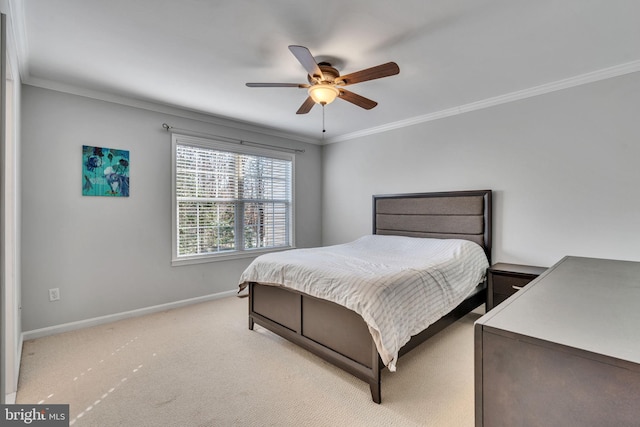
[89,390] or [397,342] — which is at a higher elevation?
[397,342]

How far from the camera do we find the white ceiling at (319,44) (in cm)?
183

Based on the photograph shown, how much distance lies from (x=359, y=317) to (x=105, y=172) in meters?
3.08

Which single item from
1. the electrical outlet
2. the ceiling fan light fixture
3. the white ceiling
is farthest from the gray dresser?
the electrical outlet

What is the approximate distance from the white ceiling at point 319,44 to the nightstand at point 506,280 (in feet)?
6.12

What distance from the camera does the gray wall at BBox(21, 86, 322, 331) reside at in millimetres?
2770

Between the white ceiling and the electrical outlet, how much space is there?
6.57 feet

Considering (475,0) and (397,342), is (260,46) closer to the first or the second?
(475,0)

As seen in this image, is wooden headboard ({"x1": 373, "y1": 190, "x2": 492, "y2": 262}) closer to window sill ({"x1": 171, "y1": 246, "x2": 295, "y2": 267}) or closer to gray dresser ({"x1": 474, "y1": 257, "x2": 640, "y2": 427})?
window sill ({"x1": 171, "y1": 246, "x2": 295, "y2": 267})

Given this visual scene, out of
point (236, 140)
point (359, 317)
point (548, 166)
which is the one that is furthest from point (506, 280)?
point (236, 140)

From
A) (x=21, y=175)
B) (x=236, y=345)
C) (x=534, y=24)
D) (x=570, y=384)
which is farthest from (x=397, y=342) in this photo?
(x=21, y=175)

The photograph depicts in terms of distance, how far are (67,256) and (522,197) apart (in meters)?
4.81

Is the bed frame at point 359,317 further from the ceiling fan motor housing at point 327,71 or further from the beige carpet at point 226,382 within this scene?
the ceiling fan motor housing at point 327,71

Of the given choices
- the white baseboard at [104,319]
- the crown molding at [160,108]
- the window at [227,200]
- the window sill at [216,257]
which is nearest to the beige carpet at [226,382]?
the white baseboard at [104,319]

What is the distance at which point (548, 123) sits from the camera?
117 inches
